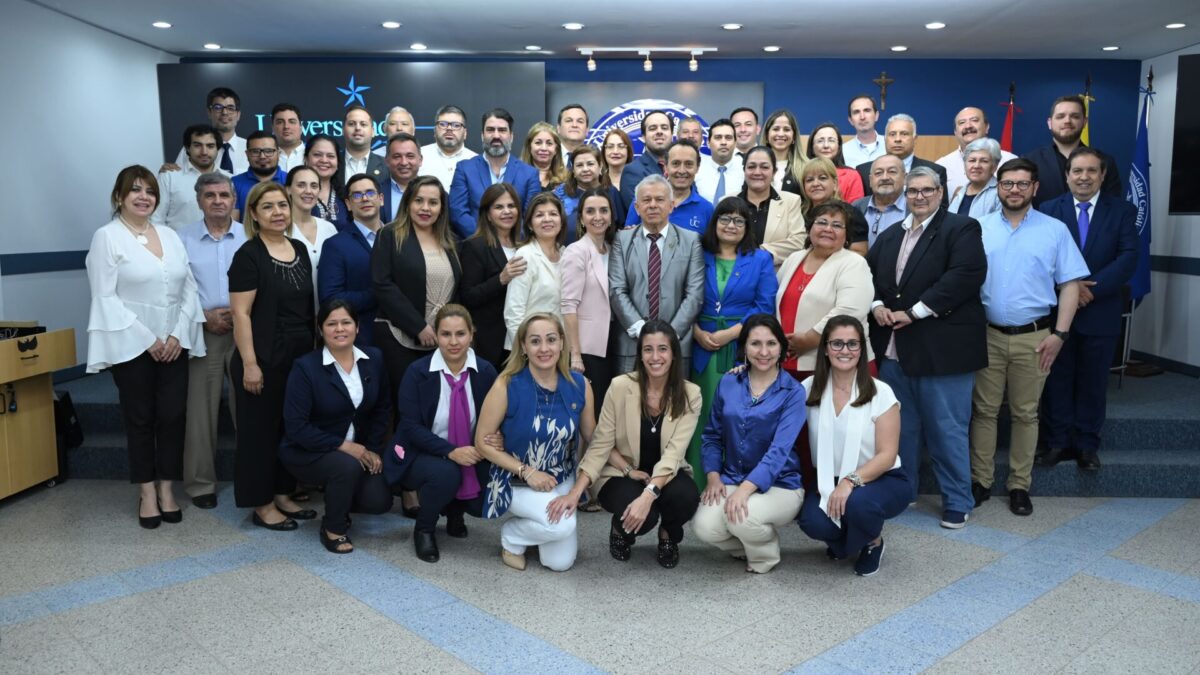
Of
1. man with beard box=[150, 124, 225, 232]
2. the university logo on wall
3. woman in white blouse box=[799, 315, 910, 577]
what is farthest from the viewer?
the university logo on wall

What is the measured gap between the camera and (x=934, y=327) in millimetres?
4086

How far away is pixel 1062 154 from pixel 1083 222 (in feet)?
1.95

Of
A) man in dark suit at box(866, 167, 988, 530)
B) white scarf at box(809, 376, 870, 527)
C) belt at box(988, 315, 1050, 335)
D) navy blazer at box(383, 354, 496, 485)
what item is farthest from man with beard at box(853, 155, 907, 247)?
navy blazer at box(383, 354, 496, 485)

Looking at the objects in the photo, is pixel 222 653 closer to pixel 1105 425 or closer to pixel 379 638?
pixel 379 638

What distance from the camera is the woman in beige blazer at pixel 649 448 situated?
3553mm

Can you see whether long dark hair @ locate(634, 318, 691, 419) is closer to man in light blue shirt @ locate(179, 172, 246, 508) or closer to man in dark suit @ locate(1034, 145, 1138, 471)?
man in light blue shirt @ locate(179, 172, 246, 508)

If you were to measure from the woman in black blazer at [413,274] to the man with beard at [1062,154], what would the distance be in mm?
3218

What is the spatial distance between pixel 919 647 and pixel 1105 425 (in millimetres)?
2871

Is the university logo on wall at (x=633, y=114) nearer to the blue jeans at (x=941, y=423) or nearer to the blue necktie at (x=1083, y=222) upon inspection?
the blue necktie at (x=1083, y=222)

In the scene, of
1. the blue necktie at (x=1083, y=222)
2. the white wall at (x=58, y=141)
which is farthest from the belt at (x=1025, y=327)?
the white wall at (x=58, y=141)

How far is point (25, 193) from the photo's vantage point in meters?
6.18

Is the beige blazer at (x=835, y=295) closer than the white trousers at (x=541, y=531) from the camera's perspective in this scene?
No

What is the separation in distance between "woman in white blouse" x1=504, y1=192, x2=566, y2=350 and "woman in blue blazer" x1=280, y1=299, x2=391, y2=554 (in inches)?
28.7

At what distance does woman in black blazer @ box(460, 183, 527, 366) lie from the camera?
4.21 metres
